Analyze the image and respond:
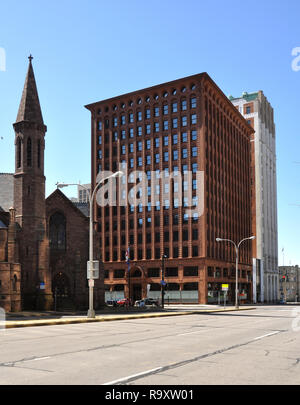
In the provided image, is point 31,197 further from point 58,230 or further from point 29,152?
point 58,230

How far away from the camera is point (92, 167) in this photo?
95562 mm

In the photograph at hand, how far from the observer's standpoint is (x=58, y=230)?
53281 mm

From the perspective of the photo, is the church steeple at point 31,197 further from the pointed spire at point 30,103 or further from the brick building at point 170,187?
the brick building at point 170,187

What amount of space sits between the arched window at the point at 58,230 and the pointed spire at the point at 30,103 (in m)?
10.9

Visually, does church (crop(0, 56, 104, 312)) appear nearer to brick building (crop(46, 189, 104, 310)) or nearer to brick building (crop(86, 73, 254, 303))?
brick building (crop(46, 189, 104, 310))

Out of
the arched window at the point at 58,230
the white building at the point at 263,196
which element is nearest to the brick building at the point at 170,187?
the white building at the point at 263,196

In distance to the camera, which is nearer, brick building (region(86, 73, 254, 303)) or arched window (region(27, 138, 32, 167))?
arched window (region(27, 138, 32, 167))

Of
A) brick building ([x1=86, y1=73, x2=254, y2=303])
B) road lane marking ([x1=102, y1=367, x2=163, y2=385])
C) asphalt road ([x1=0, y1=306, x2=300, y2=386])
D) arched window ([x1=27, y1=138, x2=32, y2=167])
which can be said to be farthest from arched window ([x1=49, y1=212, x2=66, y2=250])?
road lane marking ([x1=102, y1=367, x2=163, y2=385])

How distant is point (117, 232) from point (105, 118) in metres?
23.0

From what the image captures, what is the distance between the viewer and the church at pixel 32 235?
42156mm

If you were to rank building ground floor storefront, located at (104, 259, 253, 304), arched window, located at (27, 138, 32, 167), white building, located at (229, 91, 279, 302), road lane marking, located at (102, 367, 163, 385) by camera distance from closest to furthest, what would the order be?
1. road lane marking, located at (102, 367, 163, 385)
2. arched window, located at (27, 138, 32, 167)
3. building ground floor storefront, located at (104, 259, 253, 304)
4. white building, located at (229, 91, 279, 302)

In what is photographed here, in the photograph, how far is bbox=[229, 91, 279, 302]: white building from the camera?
4565 inches
